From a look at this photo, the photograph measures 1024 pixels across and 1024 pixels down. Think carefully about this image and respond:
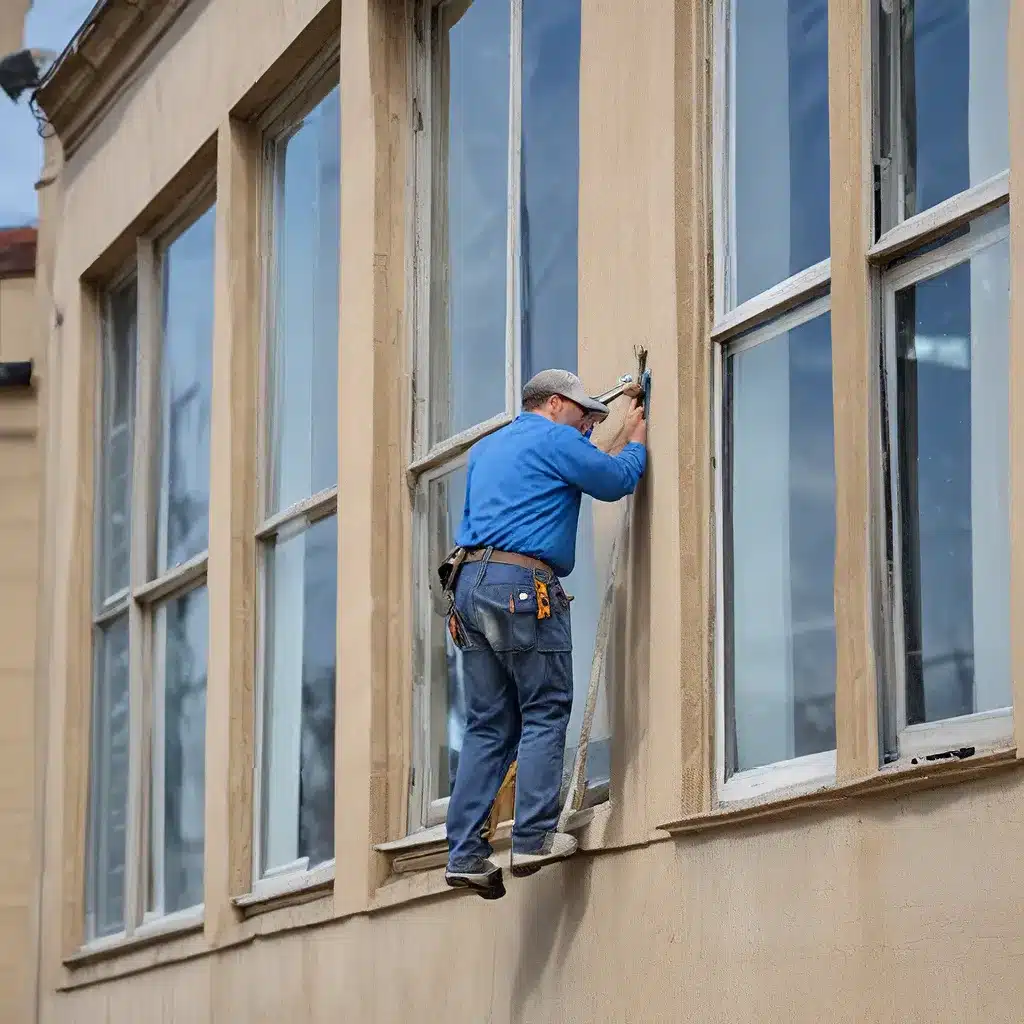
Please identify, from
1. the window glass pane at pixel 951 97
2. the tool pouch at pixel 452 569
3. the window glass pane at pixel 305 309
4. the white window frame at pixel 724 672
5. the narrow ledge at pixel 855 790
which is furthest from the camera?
the window glass pane at pixel 305 309

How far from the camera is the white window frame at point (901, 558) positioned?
612cm

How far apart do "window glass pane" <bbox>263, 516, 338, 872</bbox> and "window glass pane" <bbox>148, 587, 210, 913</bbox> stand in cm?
86

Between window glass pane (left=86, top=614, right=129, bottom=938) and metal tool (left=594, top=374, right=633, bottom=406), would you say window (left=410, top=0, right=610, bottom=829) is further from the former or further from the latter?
window glass pane (left=86, top=614, right=129, bottom=938)

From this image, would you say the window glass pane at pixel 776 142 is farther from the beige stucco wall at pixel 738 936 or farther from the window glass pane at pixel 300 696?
the window glass pane at pixel 300 696

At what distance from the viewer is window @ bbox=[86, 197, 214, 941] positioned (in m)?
12.2

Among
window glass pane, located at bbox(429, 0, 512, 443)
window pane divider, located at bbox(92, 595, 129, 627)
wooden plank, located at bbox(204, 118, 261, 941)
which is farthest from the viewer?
window pane divider, located at bbox(92, 595, 129, 627)

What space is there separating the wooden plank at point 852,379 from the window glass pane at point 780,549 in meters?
0.32

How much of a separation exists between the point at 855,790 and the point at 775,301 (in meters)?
1.68

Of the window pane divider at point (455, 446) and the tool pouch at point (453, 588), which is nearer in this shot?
the tool pouch at point (453, 588)

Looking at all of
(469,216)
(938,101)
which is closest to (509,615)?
(938,101)

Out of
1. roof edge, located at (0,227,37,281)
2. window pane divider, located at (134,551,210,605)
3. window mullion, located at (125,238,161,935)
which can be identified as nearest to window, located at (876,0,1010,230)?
window pane divider, located at (134,551,210,605)

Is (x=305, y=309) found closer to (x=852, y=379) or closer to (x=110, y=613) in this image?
(x=110, y=613)

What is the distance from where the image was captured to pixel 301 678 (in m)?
10.8

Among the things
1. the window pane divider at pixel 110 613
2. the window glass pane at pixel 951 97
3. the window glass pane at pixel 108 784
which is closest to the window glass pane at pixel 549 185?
the window glass pane at pixel 951 97
